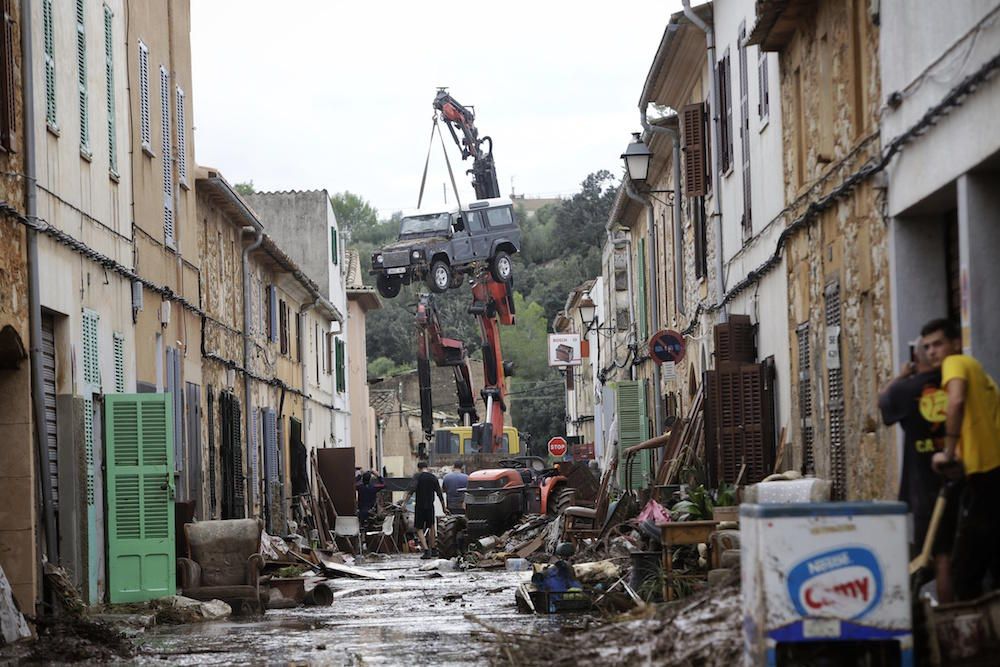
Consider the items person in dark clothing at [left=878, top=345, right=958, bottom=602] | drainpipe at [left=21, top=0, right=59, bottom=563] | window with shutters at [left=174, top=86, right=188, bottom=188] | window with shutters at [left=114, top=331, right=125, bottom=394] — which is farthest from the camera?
window with shutters at [left=174, top=86, right=188, bottom=188]

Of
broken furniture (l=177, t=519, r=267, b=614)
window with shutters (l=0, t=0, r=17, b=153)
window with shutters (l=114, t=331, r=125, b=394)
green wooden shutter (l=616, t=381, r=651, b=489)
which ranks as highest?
window with shutters (l=0, t=0, r=17, b=153)

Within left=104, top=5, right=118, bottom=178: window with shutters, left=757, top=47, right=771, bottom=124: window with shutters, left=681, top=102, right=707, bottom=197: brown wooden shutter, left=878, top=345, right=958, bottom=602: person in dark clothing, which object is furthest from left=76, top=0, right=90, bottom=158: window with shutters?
left=878, top=345, right=958, bottom=602: person in dark clothing

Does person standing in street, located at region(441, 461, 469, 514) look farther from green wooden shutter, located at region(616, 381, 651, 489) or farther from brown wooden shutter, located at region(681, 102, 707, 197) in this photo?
brown wooden shutter, located at region(681, 102, 707, 197)

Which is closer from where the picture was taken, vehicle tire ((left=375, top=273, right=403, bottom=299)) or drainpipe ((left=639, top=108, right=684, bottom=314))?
drainpipe ((left=639, top=108, right=684, bottom=314))

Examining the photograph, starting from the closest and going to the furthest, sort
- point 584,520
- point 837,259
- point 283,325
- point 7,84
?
point 837,259 → point 7,84 → point 584,520 → point 283,325

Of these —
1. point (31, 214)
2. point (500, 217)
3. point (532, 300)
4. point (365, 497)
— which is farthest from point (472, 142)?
point (532, 300)

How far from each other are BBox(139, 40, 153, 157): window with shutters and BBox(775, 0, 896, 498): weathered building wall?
313 inches

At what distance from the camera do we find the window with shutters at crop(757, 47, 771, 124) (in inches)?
667

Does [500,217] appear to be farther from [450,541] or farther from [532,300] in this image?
[532,300]

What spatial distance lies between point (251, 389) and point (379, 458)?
31.0 meters

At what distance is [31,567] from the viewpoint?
542 inches

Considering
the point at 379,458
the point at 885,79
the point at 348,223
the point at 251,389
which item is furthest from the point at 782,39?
the point at 348,223

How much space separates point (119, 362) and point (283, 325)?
16621 mm

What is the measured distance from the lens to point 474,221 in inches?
1743
